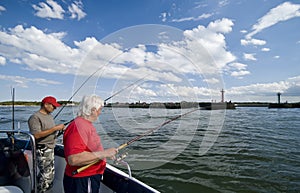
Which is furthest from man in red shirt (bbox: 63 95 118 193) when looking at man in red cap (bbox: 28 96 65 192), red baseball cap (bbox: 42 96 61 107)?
red baseball cap (bbox: 42 96 61 107)

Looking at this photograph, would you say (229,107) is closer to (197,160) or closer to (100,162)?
(197,160)

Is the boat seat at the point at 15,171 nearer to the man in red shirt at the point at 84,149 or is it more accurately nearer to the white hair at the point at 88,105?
the man in red shirt at the point at 84,149

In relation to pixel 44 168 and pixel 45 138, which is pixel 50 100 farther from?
pixel 44 168

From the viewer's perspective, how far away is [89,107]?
205cm

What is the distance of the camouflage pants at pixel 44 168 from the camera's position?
3.31m

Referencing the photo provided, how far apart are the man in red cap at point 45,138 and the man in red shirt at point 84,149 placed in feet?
4.47

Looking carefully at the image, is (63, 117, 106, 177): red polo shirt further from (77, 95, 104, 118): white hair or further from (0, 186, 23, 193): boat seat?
(0, 186, 23, 193): boat seat

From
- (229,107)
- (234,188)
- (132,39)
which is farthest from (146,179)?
(229,107)

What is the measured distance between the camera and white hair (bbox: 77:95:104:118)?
6.72ft

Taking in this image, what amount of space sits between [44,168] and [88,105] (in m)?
1.96

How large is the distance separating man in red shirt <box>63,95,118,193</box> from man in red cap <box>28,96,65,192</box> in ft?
4.47

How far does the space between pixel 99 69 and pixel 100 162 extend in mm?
3268

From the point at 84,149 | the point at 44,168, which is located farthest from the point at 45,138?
the point at 84,149

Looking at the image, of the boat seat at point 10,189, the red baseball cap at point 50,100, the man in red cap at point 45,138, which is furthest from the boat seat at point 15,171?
the red baseball cap at point 50,100
